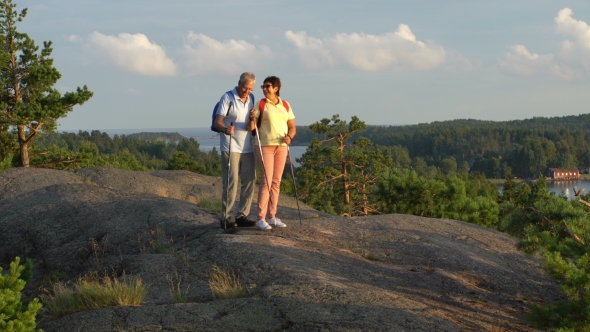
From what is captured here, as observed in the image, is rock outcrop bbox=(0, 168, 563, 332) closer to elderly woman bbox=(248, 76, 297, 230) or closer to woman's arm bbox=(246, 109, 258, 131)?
elderly woman bbox=(248, 76, 297, 230)

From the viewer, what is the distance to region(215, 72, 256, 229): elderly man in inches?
328

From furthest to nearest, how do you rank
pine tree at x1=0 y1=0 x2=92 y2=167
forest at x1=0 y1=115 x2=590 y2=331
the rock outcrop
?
pine tree at x1=0 y1=0 x2=92 y2=167 → forest at x1=0 y1=115 x2=590 y2=331 → the rock outcrop

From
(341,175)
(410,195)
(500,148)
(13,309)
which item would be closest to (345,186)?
(341,175)

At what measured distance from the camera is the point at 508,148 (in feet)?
462

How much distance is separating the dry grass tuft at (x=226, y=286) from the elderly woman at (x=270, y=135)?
2060 mm

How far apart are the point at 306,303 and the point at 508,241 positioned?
6.19 m

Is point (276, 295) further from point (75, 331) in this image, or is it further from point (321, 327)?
point (75, 331)

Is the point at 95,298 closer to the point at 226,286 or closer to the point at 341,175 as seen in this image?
the point at 226,286

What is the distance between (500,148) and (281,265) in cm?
14540

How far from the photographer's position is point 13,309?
16.2ft

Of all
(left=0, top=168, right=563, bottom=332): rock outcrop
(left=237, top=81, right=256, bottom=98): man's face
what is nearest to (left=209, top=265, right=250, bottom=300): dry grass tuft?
(left=0, top=168, right=563, bottom=332): rock outcrop

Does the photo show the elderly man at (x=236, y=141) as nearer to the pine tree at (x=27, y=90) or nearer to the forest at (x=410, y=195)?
the forest at (x=410, y=195)

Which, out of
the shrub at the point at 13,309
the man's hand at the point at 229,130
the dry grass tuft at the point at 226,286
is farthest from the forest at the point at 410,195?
the shrub at the point at 13,309

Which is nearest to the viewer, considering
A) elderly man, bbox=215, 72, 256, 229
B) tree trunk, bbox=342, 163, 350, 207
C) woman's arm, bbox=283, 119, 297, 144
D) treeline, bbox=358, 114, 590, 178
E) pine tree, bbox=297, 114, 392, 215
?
elderly man, bbox=215, 72, 256, 229
